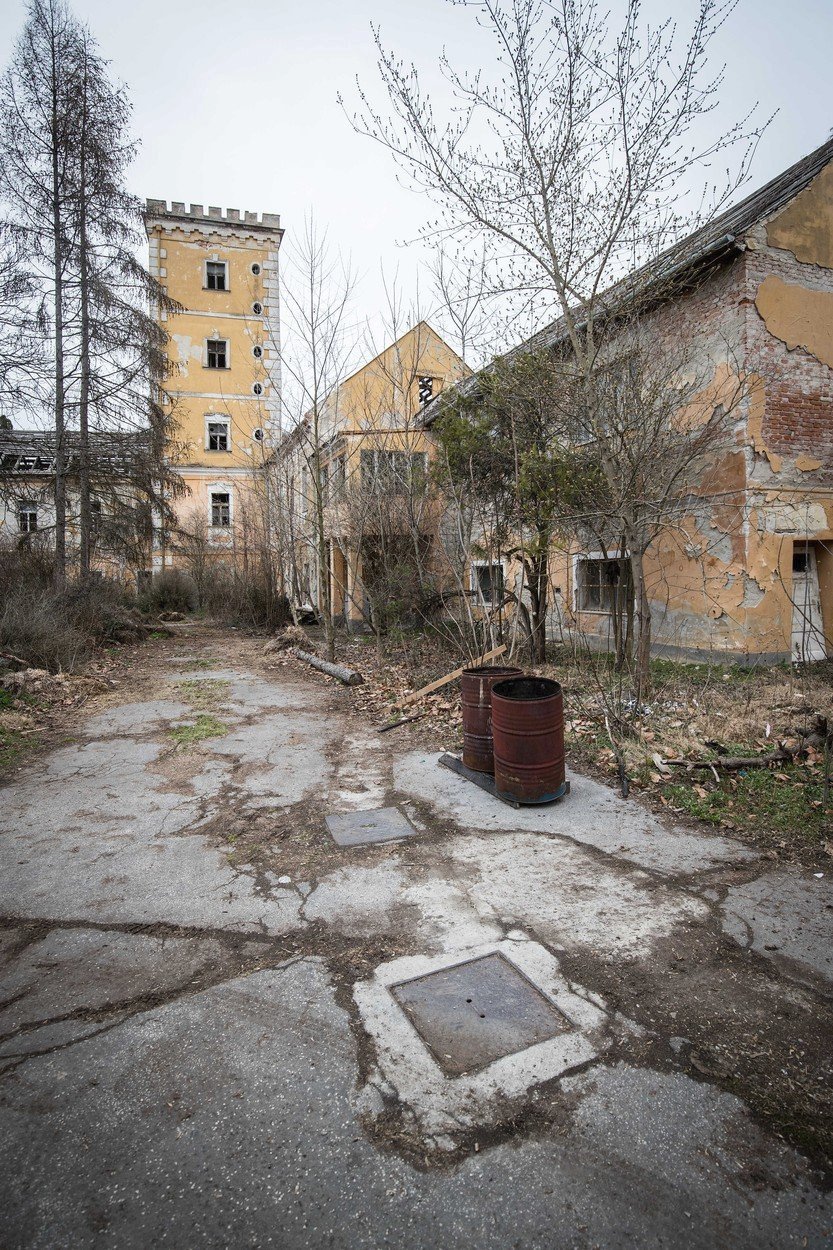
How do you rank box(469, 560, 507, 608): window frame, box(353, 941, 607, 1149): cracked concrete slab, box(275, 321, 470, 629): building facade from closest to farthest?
box(353, 941, 607, 1149): cracked concrete slab
box(469, 560, 507, 608): window frame
box(275, 321, 470, 629): building facade

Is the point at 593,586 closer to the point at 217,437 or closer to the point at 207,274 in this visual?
the point at 217,437

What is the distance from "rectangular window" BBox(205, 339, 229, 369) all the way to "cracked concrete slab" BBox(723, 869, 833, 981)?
106 feet

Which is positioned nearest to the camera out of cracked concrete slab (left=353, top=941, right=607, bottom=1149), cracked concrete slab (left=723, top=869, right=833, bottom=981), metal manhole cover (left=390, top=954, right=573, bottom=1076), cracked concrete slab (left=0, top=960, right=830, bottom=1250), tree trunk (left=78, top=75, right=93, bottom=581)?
cracked concrete slab (left=0, top=960, right=830, bottom=1250)

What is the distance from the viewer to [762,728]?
631cm

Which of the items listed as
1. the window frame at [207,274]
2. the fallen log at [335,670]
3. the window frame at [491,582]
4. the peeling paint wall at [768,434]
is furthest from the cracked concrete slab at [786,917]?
the window frame at [207,274]

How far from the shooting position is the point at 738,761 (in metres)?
5.48

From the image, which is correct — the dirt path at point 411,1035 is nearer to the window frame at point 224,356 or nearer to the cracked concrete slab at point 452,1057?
the cracked concrete slab at point 452,1057

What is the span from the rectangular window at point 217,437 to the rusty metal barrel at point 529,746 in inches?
1131

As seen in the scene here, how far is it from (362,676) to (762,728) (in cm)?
634

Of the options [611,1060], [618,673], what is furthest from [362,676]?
[611,1060]

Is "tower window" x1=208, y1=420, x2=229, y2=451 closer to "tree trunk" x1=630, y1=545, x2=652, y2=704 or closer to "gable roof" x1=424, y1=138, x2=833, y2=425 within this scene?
"gable roof" x1=424, y1=138, x2=833, y2=425

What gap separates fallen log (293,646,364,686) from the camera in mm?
10422

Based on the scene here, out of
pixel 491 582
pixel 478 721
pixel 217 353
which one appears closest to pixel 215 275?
pixel 217 353

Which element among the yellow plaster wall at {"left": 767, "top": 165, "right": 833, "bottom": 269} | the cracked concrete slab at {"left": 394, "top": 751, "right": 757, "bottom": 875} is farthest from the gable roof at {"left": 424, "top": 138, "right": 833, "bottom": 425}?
the cracked concrete slab at {"left": 394, "top": 751, "right": 757, "bottom": 875}
